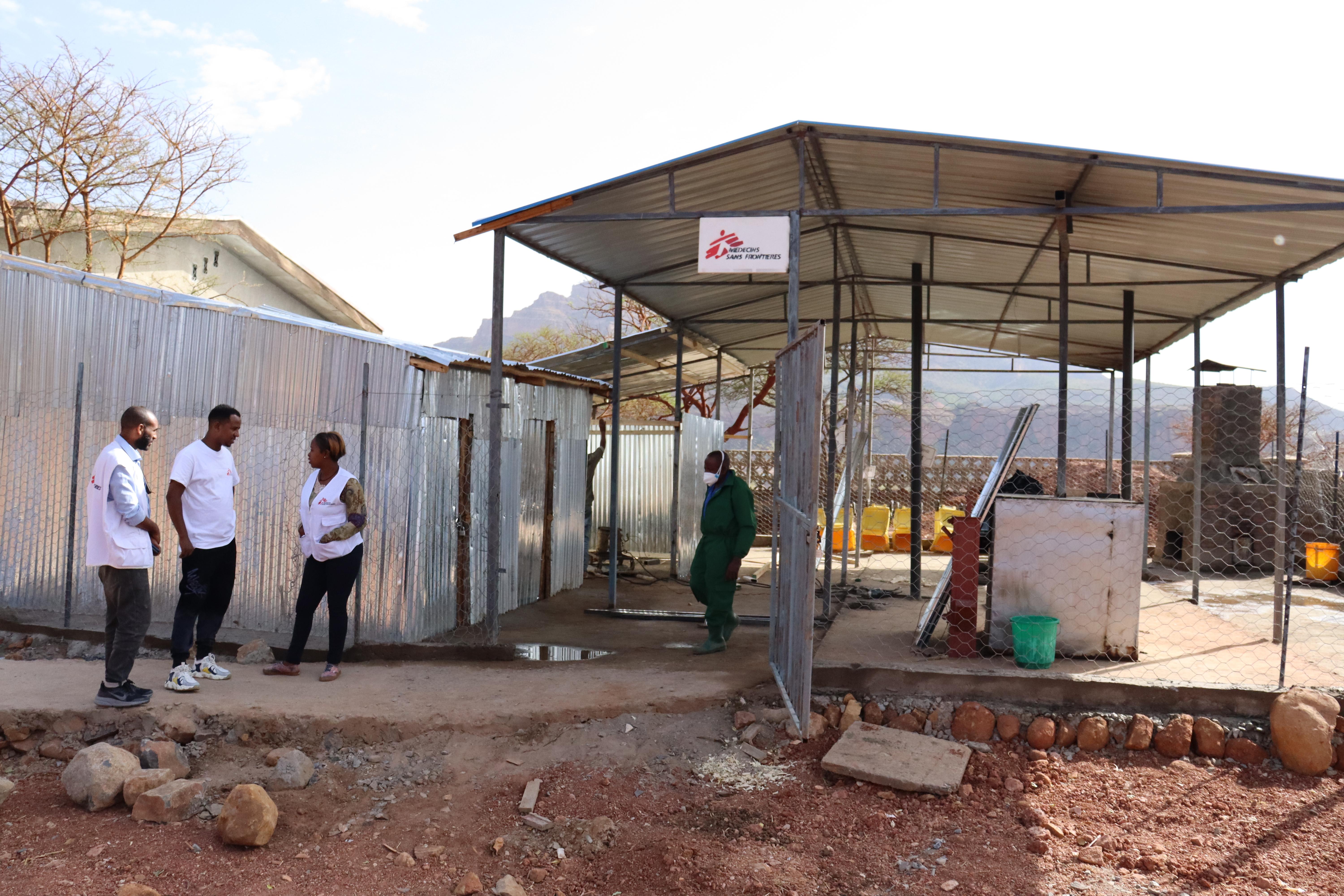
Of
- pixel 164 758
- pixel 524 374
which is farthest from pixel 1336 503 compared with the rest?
pixel 164 758

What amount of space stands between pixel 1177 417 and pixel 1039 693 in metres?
36.7

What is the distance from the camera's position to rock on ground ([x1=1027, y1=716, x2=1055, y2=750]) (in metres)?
5.67

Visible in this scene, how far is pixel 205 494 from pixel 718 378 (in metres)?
9.69

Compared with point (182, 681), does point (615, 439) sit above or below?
above

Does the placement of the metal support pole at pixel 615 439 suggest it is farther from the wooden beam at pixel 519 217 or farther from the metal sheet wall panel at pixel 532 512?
the wooden beam at pixel 519 217

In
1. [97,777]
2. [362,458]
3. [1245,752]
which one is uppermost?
[362,458]

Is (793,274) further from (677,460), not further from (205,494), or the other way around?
(677,460)

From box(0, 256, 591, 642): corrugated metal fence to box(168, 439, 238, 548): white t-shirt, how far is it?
153 cm

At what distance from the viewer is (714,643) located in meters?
7.63

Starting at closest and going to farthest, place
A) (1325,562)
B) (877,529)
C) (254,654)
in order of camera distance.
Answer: (254,654)
(1325,562)
(877,529)

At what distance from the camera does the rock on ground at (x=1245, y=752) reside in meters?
5.52

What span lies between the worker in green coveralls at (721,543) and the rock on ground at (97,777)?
13.9 feet

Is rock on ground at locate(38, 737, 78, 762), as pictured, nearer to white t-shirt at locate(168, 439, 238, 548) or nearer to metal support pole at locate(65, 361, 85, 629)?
white t-shirt at locate(168, 439, 238, 548)

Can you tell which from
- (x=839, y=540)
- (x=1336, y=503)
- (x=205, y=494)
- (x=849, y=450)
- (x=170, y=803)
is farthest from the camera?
(x=839, y=540)
